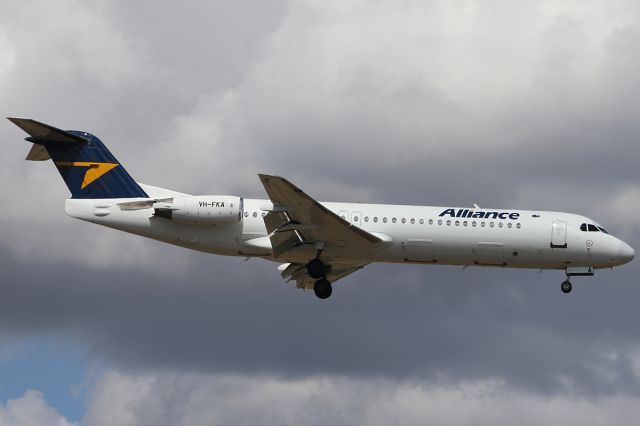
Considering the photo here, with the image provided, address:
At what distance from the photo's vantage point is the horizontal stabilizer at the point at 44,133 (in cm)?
4135

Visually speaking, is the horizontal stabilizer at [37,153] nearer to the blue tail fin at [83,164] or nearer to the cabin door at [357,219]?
the blue tail fin at [83,164]

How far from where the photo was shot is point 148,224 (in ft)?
137

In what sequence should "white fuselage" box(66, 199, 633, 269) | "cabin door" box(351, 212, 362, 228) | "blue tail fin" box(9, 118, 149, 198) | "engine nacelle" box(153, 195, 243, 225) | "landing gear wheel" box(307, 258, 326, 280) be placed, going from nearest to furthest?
"engine nacelle" box(153, 195, 243, 225), "white fuselage" box(66, 199, 633, 269), "landing gear wheel" box(307, 258, 326, 280), "cabin door" box(351, 212, 362, 228), "blue tail fin" box(9, 118, 149, 198)

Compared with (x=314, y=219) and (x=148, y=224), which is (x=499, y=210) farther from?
(x=148, y=224)

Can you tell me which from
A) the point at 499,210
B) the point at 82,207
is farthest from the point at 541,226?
the point at 82,207

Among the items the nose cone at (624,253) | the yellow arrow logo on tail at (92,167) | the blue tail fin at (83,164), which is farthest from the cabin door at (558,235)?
the yellow arrow logo on tail at (92,167)

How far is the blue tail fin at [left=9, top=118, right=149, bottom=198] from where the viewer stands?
1672 inches

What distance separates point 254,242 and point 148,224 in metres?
4.02

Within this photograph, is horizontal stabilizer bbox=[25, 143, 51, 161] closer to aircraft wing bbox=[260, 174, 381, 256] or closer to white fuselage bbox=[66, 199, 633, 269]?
white fuselage bbox=[66, 199, 633, 269]

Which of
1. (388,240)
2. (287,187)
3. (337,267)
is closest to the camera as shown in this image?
(287,187)

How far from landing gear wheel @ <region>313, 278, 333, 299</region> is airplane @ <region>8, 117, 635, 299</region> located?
2.0 inches

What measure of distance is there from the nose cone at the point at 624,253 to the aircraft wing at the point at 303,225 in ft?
31.0

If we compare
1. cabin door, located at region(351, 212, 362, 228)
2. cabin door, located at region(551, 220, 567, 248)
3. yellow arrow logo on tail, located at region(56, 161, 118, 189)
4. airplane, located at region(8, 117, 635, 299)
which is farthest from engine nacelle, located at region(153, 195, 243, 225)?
cabin door, located at region(551, 220, 567, 248)

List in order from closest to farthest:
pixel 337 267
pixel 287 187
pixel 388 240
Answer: pixel 287 187 < pixel 388 240 < pixel 337 267
